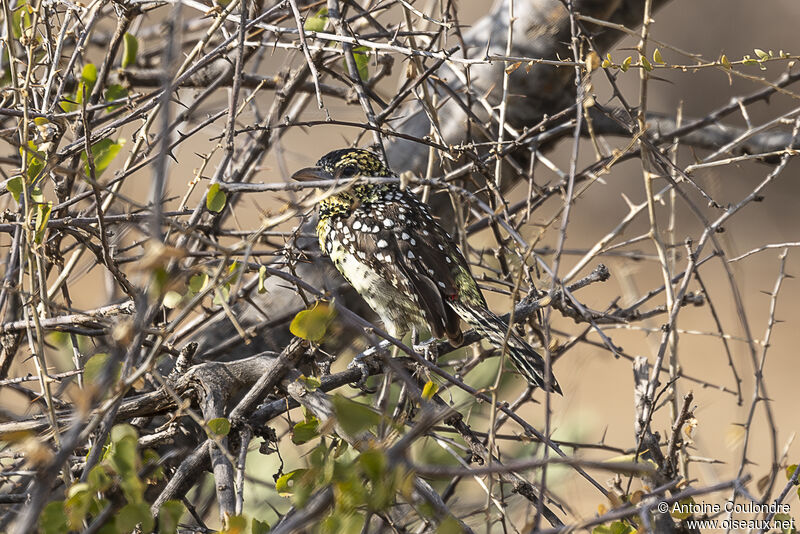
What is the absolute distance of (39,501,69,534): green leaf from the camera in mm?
Result: 1446

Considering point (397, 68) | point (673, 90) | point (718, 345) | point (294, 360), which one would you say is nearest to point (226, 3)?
point (294, 360)

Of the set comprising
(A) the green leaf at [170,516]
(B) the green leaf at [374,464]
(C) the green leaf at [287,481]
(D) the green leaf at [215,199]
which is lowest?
(A) the green leaf at [170,516]

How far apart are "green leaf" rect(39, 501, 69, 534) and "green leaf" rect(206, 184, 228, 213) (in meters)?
0.90

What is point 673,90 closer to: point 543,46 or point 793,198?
point 793,198

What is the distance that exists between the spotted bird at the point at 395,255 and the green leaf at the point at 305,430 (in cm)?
142

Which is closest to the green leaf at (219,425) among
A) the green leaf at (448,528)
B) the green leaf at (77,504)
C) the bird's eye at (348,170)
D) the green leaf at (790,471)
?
the green leaf at (77,504)

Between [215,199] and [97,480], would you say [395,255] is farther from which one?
[97,480]

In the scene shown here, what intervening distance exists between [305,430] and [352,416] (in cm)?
52

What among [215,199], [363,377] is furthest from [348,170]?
[215,199]

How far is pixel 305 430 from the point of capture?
182 centimetres

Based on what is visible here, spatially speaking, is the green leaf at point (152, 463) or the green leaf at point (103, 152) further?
the green leaf at point (103, 152)

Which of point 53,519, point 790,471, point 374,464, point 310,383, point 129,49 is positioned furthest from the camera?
point 129,49

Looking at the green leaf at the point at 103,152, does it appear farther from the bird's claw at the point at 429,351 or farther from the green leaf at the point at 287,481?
the bird's claw at the point at 429,351

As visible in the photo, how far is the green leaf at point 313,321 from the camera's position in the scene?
166 cm
